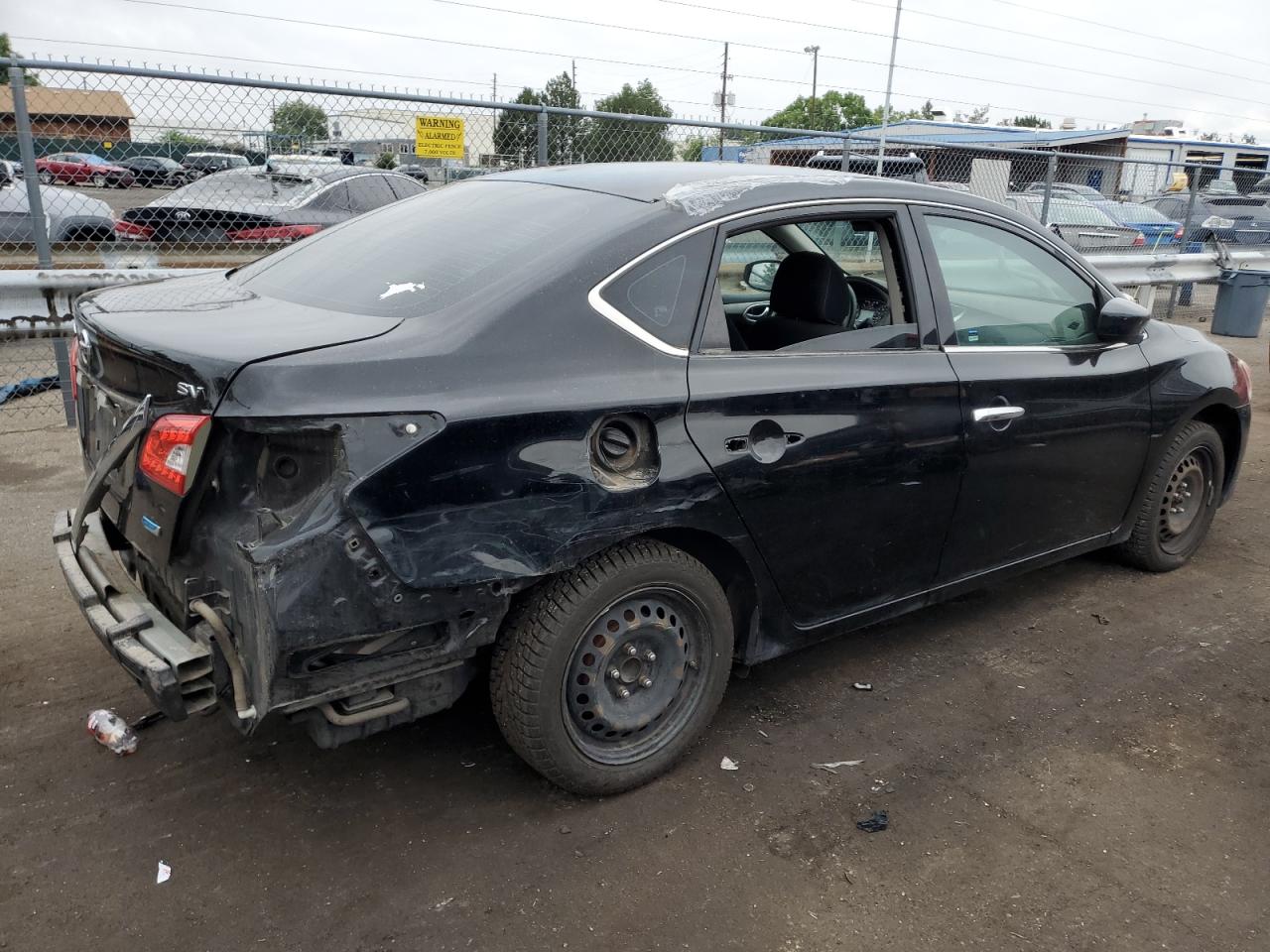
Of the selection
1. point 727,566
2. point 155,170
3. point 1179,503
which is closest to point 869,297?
point 727,566

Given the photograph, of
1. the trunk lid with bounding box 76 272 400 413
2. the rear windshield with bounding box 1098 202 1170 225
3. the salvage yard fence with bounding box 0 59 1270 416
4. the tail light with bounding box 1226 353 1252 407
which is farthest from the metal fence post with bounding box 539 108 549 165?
the rear windshield with bounding box 1098 202 1170 225

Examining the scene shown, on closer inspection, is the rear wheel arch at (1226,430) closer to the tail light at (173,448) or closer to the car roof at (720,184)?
the car roof at (720,184)

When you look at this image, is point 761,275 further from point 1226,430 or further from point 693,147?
point 693,147

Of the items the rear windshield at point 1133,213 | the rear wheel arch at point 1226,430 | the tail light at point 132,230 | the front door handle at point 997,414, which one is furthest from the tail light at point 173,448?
the rear windshield at point 1133,213

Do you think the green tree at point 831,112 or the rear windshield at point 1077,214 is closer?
the rear windshield at point 1077,214

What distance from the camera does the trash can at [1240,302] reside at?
38.4 ft

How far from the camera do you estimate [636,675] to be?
289cm

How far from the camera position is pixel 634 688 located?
291 centimetres

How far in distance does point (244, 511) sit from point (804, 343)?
172 centimetres

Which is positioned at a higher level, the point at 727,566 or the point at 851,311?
the point at 851,311

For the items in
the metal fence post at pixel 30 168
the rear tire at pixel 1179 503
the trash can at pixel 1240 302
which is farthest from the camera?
the trash can at pixel 1240 302

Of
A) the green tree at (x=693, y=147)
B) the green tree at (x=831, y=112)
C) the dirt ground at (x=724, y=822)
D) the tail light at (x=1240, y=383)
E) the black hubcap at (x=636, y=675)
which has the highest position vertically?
the green tree at (x=831, y=112)

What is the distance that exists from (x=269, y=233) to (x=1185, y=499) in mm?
6006

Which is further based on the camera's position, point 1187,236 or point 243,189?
point 1187,236
